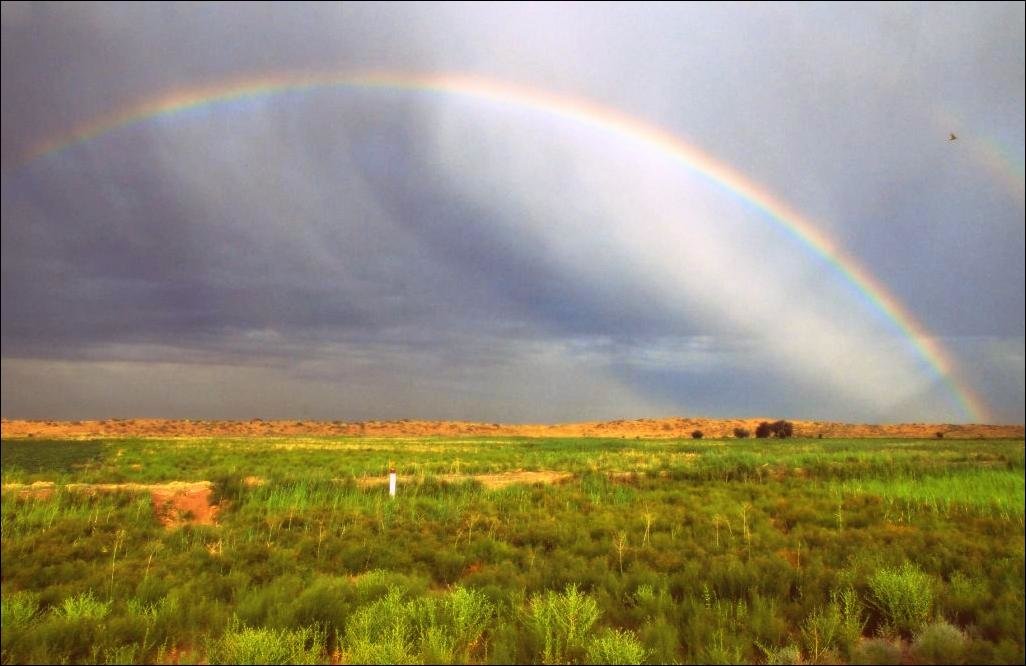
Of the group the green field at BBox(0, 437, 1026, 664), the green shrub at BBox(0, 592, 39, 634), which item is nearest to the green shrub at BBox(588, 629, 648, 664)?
the green field at BBox(0, 437, 1026, 664)

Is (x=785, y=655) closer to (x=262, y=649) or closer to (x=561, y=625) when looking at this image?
(x=561, y=625)

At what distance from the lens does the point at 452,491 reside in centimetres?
2447

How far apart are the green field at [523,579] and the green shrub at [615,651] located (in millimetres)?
28

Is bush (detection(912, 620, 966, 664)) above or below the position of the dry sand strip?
above

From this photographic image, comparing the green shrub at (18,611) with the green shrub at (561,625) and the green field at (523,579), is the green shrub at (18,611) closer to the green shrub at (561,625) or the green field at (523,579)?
the green field at (523,579)

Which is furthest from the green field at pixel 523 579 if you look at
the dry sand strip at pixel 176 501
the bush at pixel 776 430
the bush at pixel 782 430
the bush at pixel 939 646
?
the bush at pixel 776 430

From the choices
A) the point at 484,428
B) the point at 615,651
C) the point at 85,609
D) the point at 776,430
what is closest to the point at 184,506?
the point at 85,609

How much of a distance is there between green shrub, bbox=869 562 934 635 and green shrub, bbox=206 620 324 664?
7.62 metres

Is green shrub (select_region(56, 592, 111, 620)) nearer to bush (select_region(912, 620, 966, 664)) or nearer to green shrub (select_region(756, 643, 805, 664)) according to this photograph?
green shrub (select_region(756, 643, 805, 664))

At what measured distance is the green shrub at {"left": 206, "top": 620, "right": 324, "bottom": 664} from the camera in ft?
21.7

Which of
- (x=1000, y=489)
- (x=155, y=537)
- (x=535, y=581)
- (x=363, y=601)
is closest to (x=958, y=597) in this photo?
(x=535, y=581)

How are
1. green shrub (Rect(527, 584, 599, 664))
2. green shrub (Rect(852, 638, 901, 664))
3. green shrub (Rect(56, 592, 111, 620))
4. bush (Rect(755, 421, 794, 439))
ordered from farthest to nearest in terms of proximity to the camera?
bush (Rect(755, 421, 794, 439)) < green shrub (Rect(56, 592, 111, 620)) < green shrub (Rect(527, 584, 599, 664)) < green shrub (Rect(852, 638, 901, 664))

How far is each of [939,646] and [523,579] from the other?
20.1 ft

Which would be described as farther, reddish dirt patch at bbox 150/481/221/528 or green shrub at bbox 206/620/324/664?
reddish dirt patch at bbox 150/481/221/528
